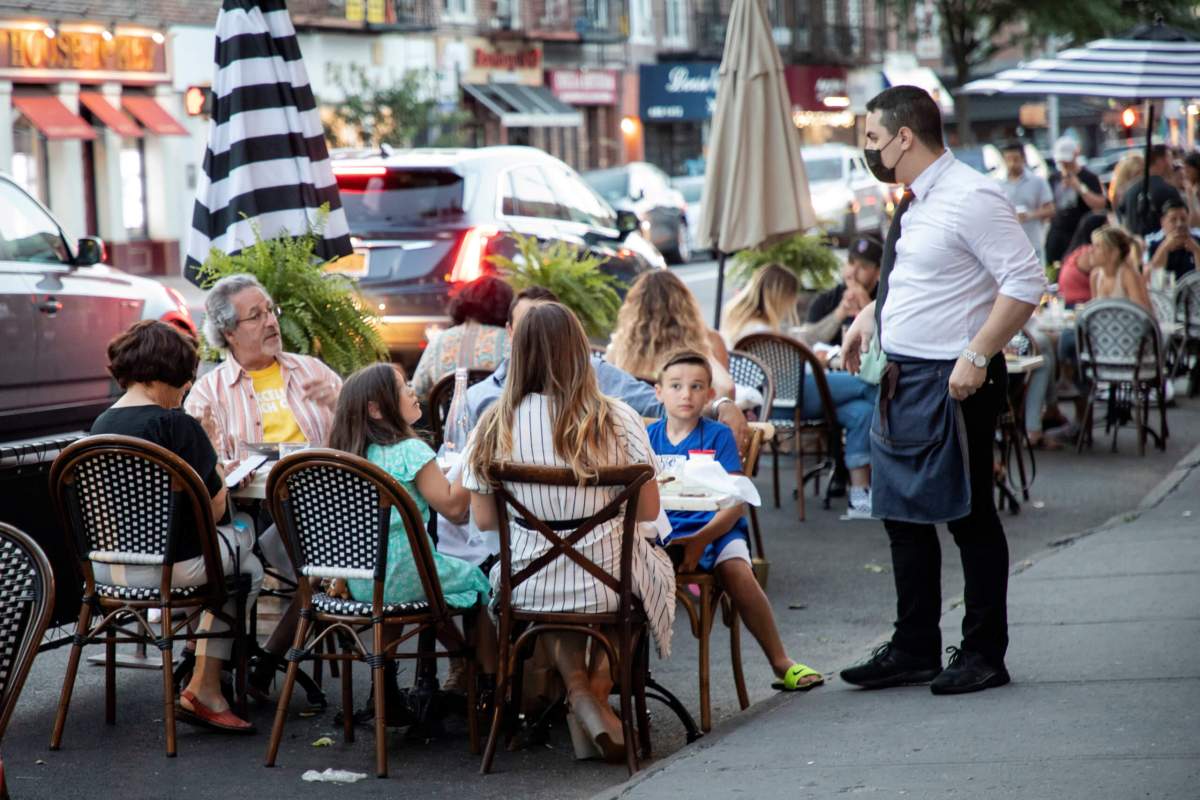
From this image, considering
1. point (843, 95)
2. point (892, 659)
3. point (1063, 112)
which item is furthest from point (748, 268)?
point (1063, 112)

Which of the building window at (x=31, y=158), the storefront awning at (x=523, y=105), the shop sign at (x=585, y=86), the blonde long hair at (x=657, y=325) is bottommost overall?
the blonde long hair at (x=657, y=325)

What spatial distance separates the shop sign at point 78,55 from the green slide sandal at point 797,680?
2248 centimetres

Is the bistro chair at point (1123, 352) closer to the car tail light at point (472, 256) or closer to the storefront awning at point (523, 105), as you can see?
the car tail light at point (472, 256)

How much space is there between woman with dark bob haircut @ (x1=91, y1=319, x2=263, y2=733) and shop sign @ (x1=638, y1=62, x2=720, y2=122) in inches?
1625

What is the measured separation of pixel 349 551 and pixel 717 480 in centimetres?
131

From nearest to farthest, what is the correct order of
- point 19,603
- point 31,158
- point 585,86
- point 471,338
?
1. point 19,603
2. point 471,338
3. point 31,158
4. point 585,86

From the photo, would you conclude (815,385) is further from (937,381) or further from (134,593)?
(134,593)

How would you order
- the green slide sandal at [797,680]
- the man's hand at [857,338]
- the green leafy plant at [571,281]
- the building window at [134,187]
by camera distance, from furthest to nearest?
the building window at [134,187]
the green leafy plant at [571,281]
the man's hand at [857,338]
the green slide sandal at [797,680]

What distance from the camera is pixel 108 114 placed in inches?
1059

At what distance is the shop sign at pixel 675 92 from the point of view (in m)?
46.2

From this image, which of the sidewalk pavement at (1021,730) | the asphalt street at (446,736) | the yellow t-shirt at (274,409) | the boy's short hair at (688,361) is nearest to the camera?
the sidewalk pavement at (1021,730)

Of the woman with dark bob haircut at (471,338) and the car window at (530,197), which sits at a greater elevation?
the car window at (530,197)

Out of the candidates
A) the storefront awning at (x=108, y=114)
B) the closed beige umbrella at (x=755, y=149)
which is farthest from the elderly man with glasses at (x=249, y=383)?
the storefront awning at (x=108, y=114)

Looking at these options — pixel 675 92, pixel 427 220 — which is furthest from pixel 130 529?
pixel 675 92
